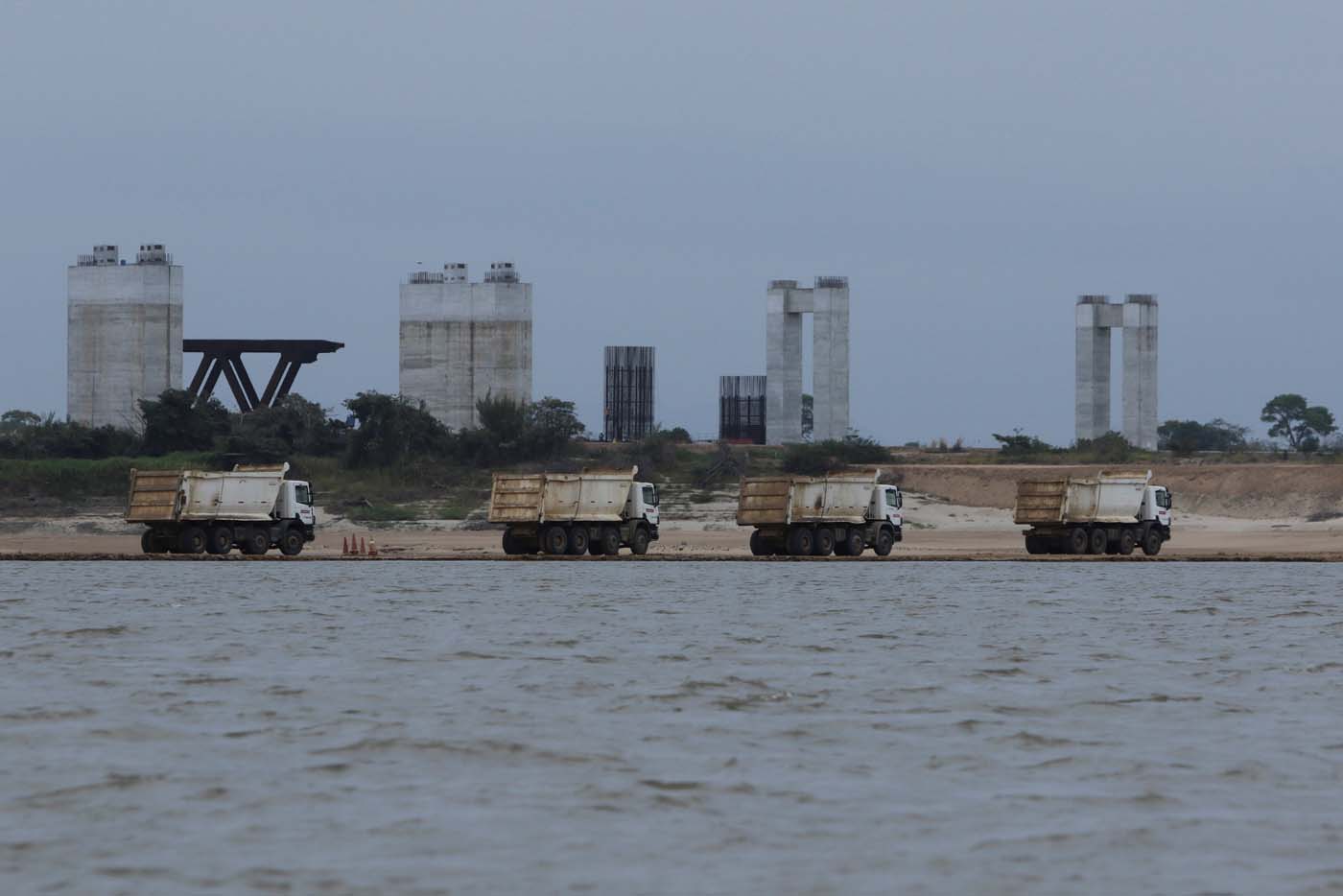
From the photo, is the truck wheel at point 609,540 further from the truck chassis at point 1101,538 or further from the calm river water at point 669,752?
the calm river water at point 669,752

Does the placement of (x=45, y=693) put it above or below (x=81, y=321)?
below

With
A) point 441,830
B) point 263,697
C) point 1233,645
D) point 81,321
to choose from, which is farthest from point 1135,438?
point 441,830

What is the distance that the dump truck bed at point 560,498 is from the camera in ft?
194

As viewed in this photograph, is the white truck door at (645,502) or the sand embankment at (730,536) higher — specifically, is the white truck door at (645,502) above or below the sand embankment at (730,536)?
above

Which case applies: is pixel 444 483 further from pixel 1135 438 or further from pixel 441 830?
pixel 441 830

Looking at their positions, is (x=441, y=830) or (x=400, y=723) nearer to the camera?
(x=441, y=830)

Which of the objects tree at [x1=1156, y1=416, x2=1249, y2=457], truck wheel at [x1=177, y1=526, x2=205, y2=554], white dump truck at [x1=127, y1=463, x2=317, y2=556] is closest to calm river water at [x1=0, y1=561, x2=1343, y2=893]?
white dump truck at [x1=127, y1=463, x2=317, y2=556]

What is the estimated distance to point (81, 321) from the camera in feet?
325

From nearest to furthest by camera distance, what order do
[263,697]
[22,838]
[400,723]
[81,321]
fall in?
1. [22,838]
2. [400,723]
3. [263,697]
4. [81,321]

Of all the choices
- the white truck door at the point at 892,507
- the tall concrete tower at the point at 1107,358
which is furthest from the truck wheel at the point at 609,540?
the tall concrete tower at the point at 1107,358

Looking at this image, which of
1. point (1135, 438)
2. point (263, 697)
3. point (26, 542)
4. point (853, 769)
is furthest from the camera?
point (1135, 438)

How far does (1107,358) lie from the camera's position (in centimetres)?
10794

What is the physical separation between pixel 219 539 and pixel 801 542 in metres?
16.7

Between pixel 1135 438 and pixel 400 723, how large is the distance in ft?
300
